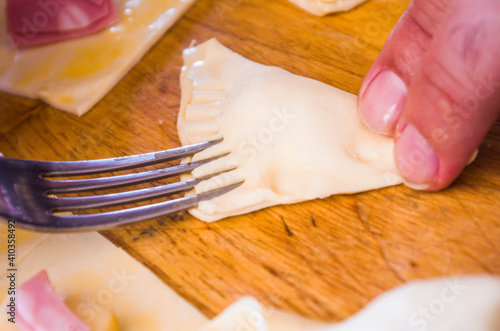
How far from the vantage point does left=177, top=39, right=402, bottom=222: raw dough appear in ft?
3.43

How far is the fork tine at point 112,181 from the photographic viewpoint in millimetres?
1014

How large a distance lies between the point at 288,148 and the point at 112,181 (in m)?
0.45

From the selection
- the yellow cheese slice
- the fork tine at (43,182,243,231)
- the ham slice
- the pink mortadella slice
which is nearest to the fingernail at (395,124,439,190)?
the fork tine at (43,182,243,231)

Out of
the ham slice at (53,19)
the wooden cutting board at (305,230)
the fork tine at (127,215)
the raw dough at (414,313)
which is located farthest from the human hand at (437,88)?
the ham slice at (53,19)

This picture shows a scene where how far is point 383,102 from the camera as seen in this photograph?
3.41 feet

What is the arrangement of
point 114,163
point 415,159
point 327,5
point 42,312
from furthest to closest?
1. point 327,5
2. point 114,163
3. point 415,159
4. point 42,312

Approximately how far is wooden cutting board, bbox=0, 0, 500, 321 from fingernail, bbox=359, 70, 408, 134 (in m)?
0.15

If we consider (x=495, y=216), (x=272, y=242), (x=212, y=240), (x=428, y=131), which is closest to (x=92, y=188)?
(x=212, y=240)

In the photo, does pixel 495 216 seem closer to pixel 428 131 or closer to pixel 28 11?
pixel 428 131

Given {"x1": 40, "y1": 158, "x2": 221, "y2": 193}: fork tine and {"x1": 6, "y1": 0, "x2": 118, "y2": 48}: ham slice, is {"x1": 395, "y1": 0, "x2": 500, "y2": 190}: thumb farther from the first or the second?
{"x1": 6, "y1": 0, "x2": 118, "y2": 48}: ham slice

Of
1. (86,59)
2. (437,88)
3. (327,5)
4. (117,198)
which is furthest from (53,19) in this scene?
(437,88)

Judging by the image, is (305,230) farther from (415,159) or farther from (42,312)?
(42,312)

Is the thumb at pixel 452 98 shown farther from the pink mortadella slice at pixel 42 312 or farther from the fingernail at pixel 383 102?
the pink mortadella slice at pixel 42 312

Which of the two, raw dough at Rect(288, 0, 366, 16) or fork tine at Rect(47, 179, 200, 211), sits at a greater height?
raw dough at Rect(288, 0, 366, 16)
